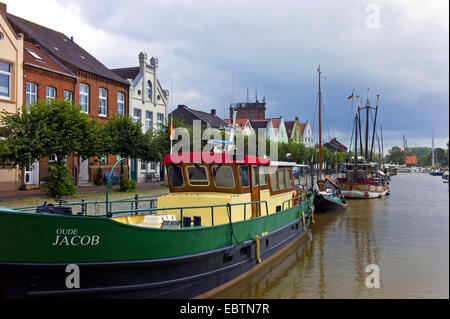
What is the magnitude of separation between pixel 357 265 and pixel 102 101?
25064 millimetres

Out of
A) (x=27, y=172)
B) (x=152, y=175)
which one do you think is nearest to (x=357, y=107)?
(x=152, y=175)

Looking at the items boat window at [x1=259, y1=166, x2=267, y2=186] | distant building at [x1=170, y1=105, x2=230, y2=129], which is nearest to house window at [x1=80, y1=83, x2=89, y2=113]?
distant building at [x1=170, y1=105, x2=230, y2=129]

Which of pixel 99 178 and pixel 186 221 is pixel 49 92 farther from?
pixel 186 221

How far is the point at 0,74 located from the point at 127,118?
26.3 feet

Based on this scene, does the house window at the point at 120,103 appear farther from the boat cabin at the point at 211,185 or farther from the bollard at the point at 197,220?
the bollard at the point at 197,220

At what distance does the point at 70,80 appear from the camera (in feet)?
90.3

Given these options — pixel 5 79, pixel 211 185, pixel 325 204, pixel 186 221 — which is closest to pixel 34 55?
pixel 5 79

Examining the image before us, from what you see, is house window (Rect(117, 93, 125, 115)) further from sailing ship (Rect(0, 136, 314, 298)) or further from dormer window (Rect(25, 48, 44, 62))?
sailing ship (Rect(0, 136, 314, 298))

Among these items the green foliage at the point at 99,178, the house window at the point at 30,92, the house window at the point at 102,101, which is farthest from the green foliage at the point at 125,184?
the house window at the point at 102,101

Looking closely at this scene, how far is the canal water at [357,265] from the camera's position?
966 cm

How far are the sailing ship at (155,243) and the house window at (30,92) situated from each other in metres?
18.0
